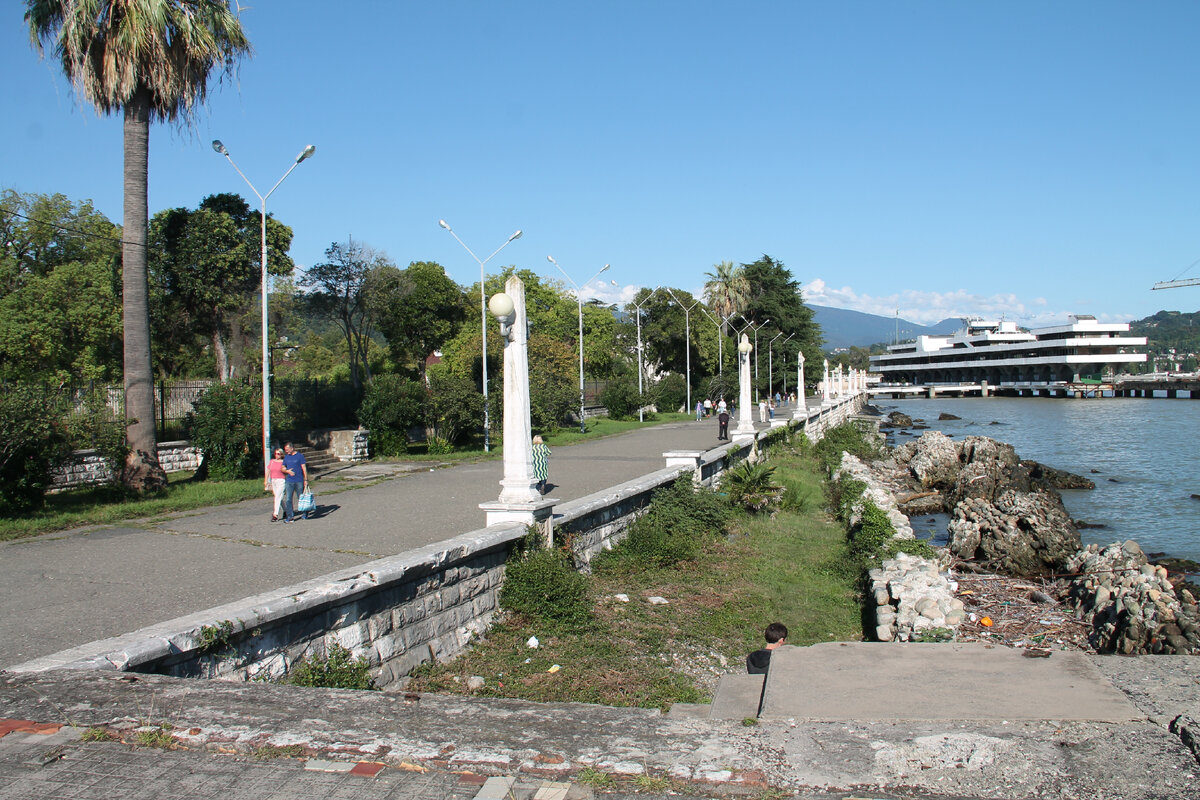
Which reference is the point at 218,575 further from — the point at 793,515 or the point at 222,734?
the point at 793,515

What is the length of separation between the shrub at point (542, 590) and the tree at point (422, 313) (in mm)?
35871

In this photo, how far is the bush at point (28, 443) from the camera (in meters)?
12.6

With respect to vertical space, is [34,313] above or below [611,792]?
above

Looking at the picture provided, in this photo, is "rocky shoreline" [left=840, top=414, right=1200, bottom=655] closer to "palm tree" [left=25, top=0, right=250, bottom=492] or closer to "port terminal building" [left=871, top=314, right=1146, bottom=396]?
"palm tree" [left=25, top=0, right=250, bottom=492]

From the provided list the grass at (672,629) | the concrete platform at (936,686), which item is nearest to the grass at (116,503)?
the grass at (672,629)

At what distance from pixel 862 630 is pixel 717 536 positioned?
386 centimetres

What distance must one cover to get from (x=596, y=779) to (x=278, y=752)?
4.34 feet

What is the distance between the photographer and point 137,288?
1627cm

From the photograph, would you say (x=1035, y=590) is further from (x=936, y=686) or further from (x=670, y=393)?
(x=670, y=393)

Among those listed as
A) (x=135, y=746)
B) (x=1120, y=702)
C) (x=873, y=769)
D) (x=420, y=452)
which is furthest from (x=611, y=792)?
(x=420, y=452)

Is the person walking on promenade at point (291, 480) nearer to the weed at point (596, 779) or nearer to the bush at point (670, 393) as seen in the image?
the weed at point (596, 779)

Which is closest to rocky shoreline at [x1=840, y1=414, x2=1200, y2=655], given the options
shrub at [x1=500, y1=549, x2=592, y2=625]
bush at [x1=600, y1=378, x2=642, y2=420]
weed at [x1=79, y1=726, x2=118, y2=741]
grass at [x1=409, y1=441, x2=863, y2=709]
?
grass at [x1=409, y1=441, x2=863, y2=709]

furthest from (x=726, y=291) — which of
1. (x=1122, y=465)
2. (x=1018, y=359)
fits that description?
(x=1018, y=359)

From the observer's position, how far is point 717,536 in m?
12.9
